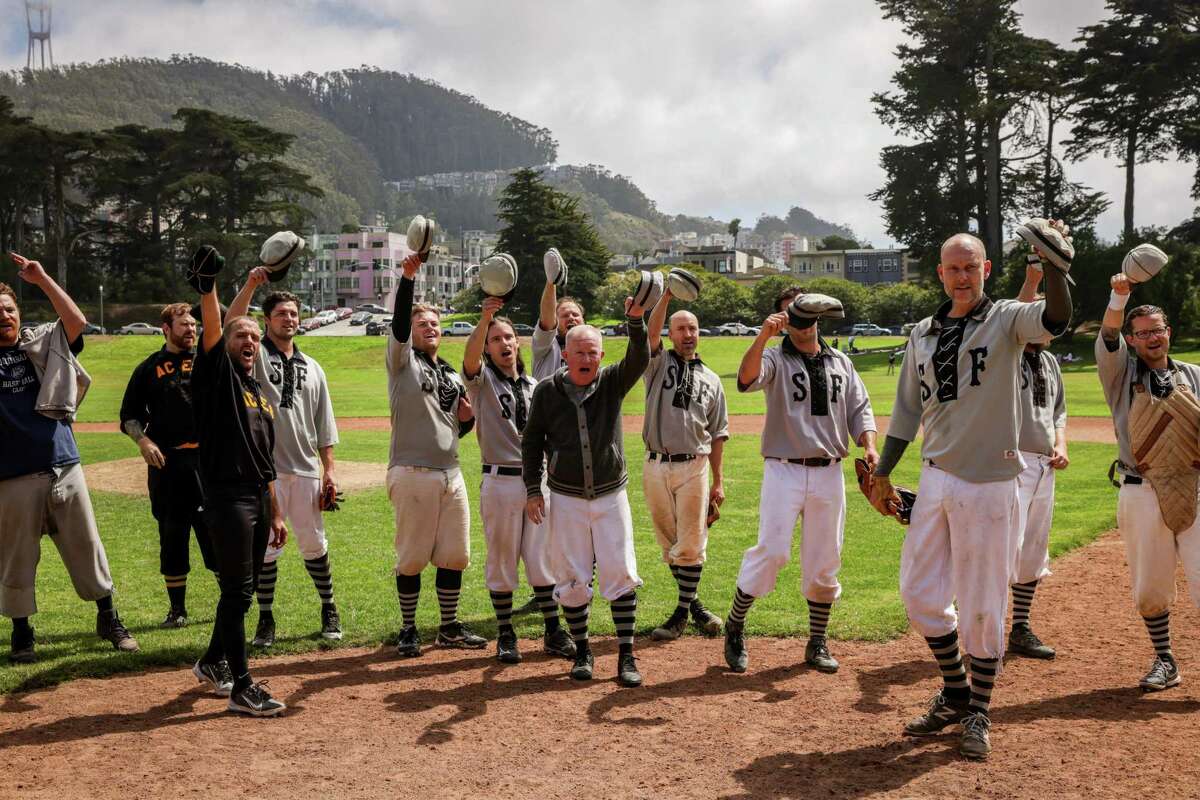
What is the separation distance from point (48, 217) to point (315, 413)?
93.9 metres

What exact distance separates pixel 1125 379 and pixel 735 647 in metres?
3.26

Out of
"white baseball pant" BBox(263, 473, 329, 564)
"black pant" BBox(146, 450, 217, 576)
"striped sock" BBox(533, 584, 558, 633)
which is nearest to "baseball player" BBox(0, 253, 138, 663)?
"black pant" BBox(146, 450, 217, 576)

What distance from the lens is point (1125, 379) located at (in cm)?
683

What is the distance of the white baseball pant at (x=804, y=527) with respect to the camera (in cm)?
703

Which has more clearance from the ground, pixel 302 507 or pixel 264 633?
pixel 302 507

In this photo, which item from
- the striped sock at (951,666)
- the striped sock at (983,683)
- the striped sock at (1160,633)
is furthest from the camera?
the striped sock at (1160,633)

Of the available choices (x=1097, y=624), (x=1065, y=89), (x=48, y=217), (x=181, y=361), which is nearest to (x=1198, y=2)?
(x=1065, y=89)

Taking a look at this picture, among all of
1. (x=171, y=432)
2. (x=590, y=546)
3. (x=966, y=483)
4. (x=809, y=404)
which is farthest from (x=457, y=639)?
(x=966, y=483)

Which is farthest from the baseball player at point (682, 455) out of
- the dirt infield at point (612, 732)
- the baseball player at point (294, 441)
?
the baseball player at point (294, 441)

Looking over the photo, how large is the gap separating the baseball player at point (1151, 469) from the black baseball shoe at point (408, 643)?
5050 millimetres

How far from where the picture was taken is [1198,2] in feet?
168

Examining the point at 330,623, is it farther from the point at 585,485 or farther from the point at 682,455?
the point at 682,455

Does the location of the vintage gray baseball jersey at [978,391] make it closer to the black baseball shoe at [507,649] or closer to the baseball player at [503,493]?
the baseball player at [503,493]

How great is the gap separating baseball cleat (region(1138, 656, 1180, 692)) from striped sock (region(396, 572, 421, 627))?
5.08m
